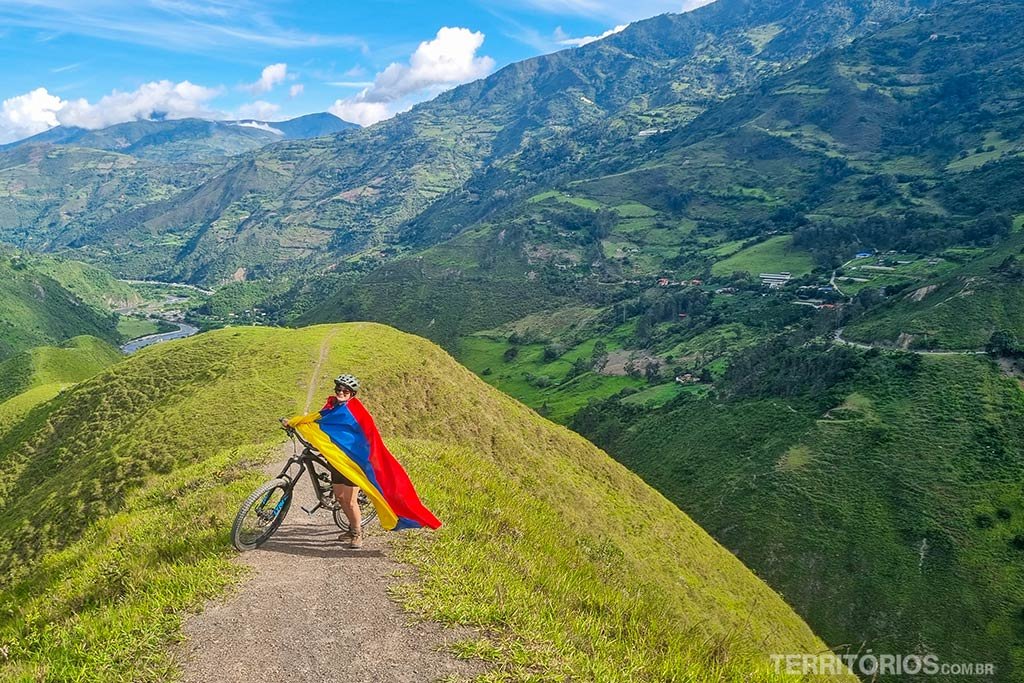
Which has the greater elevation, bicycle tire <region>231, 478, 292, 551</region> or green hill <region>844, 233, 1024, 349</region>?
bicycle tire <region>231, 478, 292, 551</region>

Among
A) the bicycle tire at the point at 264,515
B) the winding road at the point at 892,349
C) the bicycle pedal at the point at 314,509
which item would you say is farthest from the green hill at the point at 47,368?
the winding road at the point at 892,349

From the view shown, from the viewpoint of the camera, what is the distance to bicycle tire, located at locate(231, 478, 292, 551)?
532 inches

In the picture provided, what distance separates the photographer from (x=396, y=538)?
1415cm

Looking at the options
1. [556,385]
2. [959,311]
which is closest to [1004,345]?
[959,311]

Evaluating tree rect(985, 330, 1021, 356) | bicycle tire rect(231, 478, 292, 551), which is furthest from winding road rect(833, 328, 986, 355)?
bicycle tire rect(231, 478, 292, 551)

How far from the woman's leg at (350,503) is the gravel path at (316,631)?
670 mm

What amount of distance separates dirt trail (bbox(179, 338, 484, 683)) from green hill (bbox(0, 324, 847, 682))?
1.65ft

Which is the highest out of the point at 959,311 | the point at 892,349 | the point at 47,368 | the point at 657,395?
the point at 47,368

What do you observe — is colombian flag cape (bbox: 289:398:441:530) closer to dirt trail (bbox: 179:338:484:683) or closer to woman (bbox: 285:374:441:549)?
woman (bbox: 285:374:441:549)

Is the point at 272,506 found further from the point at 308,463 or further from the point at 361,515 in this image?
the point at 361,515

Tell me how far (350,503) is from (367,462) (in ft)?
4.77

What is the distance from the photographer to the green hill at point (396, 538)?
10203mm

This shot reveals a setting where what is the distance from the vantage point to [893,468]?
78688 millimetres

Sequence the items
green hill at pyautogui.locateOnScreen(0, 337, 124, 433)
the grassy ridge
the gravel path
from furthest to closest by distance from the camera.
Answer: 1. the grassy ridge
2. green hill at pyautogui.locateOnScreen(0, 337, 124, 433)
3. the gravel path
